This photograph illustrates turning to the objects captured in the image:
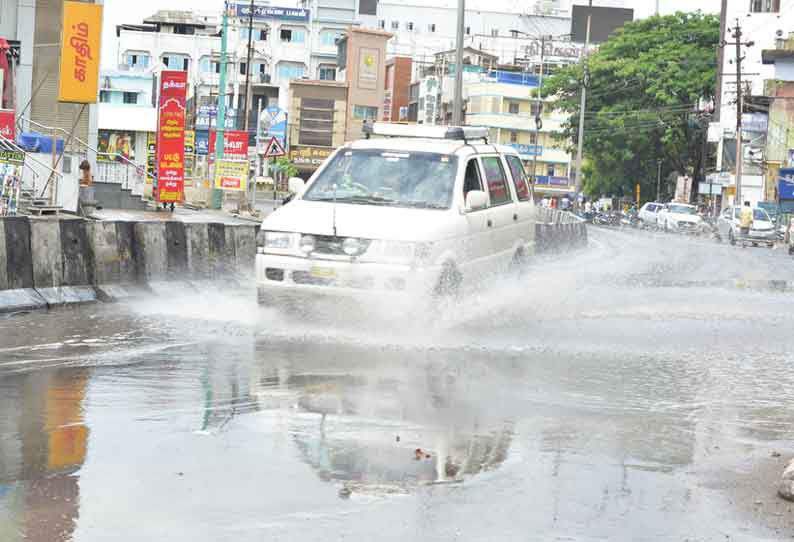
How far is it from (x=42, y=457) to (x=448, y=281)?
22.6 ft

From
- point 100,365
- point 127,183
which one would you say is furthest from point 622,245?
point 100,365

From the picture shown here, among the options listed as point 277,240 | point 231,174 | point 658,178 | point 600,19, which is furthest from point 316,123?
point 277,240

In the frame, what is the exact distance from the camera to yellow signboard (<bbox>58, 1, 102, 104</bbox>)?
25844mm

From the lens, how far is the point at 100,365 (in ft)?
32.2

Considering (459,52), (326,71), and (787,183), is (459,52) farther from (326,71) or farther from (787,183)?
(326,71)

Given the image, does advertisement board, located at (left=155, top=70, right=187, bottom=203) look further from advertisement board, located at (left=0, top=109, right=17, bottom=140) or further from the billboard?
the billboard

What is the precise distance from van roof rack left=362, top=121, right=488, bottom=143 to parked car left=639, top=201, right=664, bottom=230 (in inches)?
1941

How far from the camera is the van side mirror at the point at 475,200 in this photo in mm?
13547

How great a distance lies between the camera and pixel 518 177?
16.3 metres

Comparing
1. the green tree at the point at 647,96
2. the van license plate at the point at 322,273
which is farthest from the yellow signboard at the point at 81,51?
the green tree at the point at 647,96

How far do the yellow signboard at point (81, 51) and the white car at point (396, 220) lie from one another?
38.9ft

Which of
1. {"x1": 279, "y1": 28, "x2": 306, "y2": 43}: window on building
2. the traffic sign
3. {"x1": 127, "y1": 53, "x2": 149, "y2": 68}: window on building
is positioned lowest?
the traffic sign

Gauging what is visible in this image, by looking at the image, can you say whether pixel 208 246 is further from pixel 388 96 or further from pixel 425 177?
pixel 388 96

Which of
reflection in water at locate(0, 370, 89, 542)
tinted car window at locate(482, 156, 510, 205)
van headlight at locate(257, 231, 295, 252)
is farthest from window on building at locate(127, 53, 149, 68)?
reflection in water at locate(0, 370, 89, 542)
